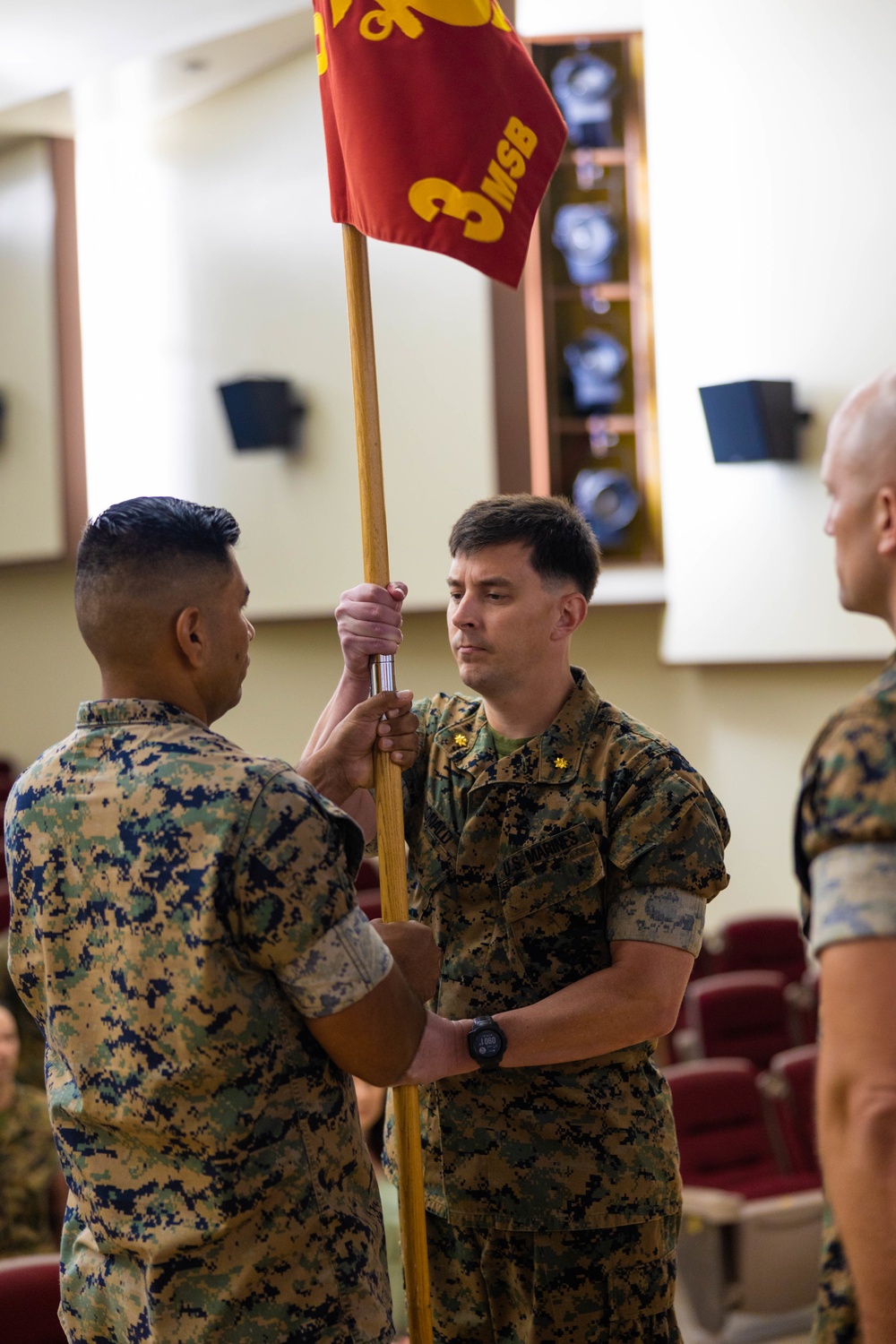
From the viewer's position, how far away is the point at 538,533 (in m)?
2.05

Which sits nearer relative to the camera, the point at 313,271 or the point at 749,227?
the point at 749,227

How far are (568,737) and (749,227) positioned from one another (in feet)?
17.0

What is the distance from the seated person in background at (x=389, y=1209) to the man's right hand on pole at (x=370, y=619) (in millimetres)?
1025

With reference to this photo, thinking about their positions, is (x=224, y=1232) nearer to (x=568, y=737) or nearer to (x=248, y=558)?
(x=568, y=737)

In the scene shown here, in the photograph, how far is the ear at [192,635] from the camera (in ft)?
5.01

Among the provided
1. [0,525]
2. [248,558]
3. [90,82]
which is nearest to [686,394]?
[248,558]

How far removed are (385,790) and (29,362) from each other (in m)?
7.22

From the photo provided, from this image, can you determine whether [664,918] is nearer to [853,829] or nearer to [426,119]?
[853,829]

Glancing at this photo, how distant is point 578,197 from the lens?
7.04 meters

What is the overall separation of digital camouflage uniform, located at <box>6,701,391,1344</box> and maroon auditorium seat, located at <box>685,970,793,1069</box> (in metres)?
3.28

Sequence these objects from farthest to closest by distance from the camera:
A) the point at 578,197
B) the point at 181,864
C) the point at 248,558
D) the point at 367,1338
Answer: the point at 248,558, the point at 578,197, the point at 367,1338, the point at 181,864

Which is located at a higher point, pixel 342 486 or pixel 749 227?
pixel 749 227

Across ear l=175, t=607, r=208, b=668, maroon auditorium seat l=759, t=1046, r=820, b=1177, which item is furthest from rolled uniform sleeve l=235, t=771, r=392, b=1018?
maroon auditorium seat l=759, t=1046, r=820, b=1177

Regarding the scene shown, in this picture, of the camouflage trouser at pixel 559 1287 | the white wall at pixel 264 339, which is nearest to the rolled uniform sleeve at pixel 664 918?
the camouflage trouser at pixel 559 1287
